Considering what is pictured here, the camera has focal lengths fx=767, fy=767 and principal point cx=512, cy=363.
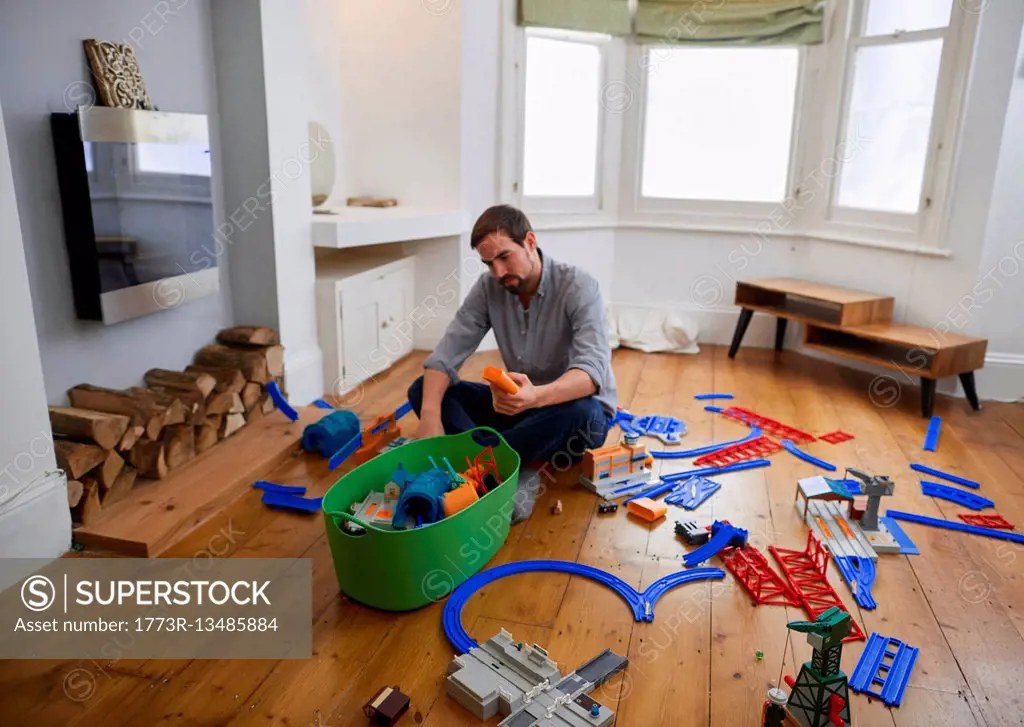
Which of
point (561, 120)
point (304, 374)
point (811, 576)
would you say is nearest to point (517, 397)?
point (811, 576)

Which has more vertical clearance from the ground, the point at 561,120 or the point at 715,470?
the point at 561,120

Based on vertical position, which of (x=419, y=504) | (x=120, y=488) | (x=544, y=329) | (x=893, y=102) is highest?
(x=893, y=102)

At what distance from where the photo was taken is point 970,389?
328 centimetres

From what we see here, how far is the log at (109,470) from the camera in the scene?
208cm

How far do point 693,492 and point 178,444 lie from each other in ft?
5.28

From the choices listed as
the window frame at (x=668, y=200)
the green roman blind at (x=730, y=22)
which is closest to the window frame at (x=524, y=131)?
the window frame at (x=668, y=200)

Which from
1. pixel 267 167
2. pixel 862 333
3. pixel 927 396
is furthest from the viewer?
pixel 862 333

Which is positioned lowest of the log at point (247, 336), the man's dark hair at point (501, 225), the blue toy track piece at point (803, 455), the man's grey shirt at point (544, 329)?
the blue toy track piece at point (803, 455)

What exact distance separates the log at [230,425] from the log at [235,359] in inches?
5.7

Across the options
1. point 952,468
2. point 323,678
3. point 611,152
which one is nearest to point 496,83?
point 611,152

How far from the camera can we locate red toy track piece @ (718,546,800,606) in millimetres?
1849

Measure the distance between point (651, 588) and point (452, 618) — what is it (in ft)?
1.64

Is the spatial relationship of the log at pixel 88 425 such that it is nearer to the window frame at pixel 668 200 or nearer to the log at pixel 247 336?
the log at pixel 247 336

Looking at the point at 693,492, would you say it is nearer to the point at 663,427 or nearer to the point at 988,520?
the point at 663,427
